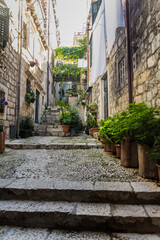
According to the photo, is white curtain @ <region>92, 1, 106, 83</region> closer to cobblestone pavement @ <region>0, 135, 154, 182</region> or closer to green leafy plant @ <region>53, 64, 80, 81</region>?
cobblestone pavement @ <region>0, 135, 154, 182</region>

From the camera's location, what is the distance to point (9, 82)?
5113 mm

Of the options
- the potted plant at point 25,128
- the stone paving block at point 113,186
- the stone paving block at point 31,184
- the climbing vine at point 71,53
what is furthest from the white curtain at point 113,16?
the climbing vine at point 71,53

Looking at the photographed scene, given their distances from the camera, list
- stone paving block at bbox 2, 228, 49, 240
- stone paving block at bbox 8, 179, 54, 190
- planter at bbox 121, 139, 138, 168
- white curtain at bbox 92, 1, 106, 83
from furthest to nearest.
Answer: white curtain at bbox 92, 1, 106, 83, planter at bbox 121, 139, 138, 168, stone paving block at bbox 8, 179, 54, 190, stone paving block at bbox 2, 228, 49, 240

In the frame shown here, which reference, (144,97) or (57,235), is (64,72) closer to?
(144,97)

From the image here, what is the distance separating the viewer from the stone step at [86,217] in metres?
1.33

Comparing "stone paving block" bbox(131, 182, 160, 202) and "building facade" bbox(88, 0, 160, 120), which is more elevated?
"building facade" bbox(88, 0, 160, 120)

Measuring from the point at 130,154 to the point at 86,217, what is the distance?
4.13 feet

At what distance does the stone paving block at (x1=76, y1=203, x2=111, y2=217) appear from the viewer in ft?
4.53

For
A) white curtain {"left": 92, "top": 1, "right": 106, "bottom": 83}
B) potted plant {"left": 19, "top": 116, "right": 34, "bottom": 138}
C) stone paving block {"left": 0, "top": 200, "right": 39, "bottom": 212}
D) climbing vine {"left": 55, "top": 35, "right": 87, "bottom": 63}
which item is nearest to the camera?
stone paving block {"left": 0, "top": 200, "right": 39, "bottom": 212}

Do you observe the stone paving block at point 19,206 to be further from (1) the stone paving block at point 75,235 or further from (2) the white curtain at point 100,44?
(2) the white curtain at point 100,44

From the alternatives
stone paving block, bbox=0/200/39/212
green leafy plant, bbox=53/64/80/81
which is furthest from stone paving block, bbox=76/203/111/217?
green leafy plant, bbox=53/64/80/81

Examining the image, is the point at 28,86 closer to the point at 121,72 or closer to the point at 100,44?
the point at 100,44

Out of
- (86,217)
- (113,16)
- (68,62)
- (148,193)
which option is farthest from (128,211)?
(68,62)

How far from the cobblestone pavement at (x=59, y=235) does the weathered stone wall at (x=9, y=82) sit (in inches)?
152
